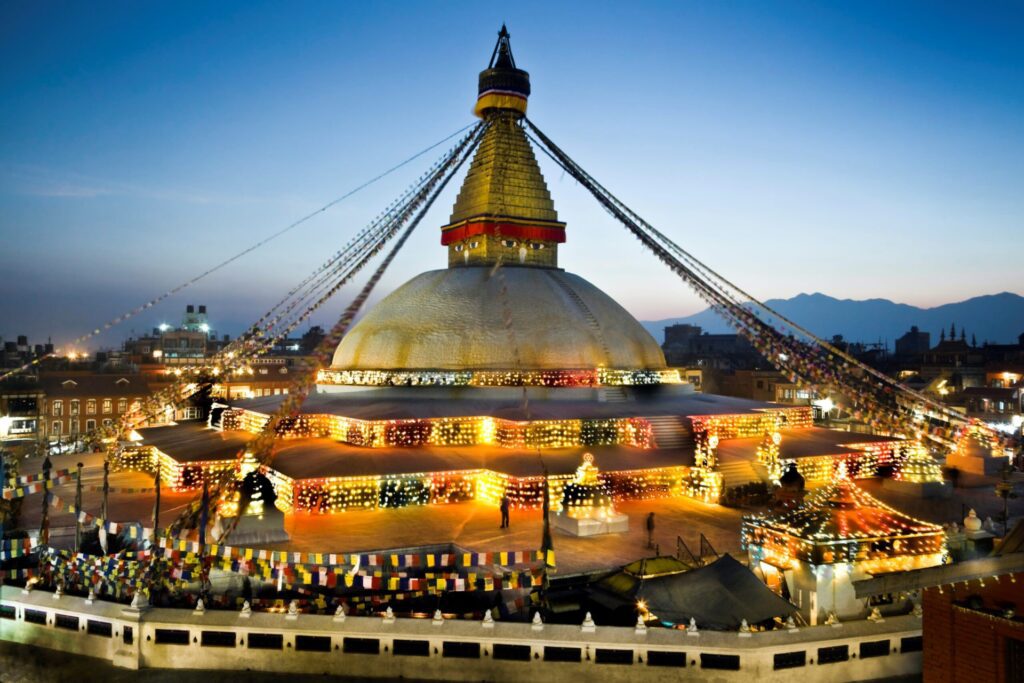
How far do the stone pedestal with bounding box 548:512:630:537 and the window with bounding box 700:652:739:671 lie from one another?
640cm

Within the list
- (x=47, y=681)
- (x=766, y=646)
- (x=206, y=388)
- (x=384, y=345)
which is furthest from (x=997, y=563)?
(x=206, y=388)

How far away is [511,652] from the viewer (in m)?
8.92

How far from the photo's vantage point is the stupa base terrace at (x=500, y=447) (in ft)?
55.7

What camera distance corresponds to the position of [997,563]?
10.0 m

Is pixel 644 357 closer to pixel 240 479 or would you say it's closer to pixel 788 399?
pixel 240 479

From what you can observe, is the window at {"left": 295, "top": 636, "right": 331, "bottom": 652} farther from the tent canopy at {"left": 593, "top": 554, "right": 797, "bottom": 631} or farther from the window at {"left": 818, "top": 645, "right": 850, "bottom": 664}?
the window at {"left": 818, "top": 645, "right": 850, "bottom": 664}

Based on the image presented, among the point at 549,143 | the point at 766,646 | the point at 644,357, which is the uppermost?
the point at 549,143

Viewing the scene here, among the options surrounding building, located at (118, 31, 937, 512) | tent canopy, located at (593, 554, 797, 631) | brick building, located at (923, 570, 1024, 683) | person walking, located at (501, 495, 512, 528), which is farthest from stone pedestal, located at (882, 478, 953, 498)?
brick building, located at (923, 570, 1024, 683)

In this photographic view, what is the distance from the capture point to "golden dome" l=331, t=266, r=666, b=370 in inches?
902

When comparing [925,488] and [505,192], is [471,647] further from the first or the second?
[505,192]

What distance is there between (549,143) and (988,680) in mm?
18497

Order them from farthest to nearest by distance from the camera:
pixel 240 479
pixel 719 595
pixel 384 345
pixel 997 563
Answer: pixel 384 345
pixel 240 479
pixel 997 563
pixel 719 595

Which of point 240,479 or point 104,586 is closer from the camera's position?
point 104,586

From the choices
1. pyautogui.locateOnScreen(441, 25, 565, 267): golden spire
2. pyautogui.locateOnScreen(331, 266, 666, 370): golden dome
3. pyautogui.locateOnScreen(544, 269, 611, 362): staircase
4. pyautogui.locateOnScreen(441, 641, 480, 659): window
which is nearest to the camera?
pyautogui.locateOnScreen(441, 641, 480, 659): window
